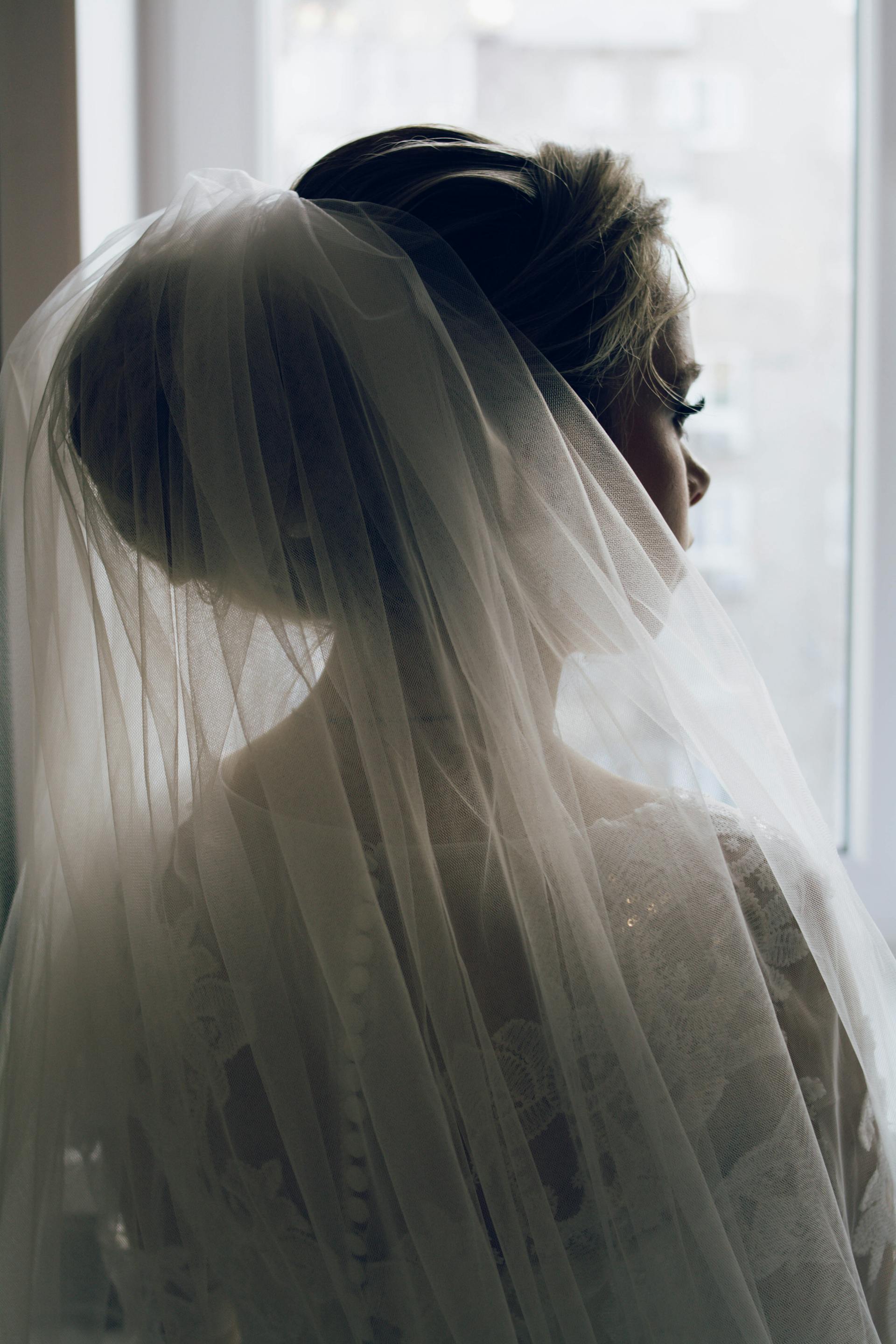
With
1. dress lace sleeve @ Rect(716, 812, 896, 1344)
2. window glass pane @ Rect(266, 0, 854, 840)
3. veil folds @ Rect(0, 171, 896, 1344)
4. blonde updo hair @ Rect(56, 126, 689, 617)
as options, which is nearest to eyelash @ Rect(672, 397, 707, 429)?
blonde updo hair @ Rect(56, 126, 689, 617)

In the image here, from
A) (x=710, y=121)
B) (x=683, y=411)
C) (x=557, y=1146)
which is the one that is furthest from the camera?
(x=710, y=121)

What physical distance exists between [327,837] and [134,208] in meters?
0.98

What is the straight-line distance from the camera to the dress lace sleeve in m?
0.57

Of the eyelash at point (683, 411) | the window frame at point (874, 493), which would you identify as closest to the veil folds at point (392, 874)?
the eyelash at point (683, 411)

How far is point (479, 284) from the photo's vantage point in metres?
0.63

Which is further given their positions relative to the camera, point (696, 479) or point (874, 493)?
point (874, 493)

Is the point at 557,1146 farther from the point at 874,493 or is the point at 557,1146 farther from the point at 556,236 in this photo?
the point at 874,493

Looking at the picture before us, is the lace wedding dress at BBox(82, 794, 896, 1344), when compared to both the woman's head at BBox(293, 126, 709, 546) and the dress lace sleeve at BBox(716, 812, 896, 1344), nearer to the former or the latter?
the dress lace sleeve at BBox(716, 812, 896, 1344)

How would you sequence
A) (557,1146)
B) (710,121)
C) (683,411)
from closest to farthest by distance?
(557,1146)
(683,411)
(710,121)

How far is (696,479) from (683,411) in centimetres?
7

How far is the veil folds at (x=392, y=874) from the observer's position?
1.74 feet

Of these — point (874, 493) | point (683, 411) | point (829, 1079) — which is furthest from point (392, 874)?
point (874, 493)

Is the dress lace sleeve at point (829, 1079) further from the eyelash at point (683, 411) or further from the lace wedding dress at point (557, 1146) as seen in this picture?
the eyelash at point (683, 411)

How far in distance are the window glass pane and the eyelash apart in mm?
585
